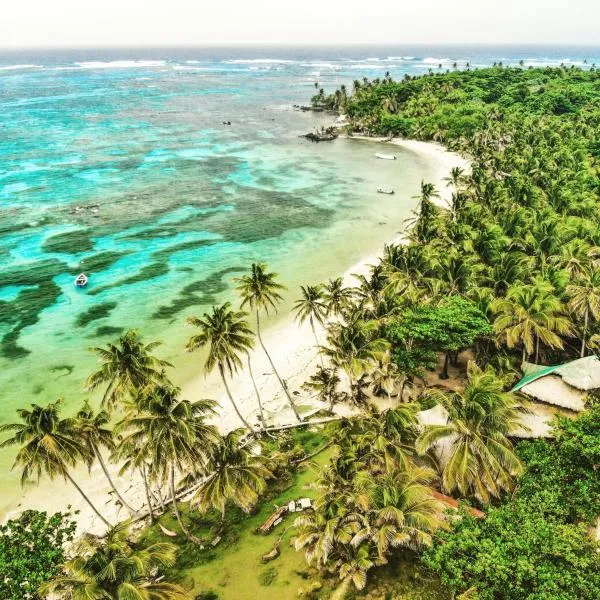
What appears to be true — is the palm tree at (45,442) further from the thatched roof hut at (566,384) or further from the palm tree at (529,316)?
the palm tree at (529,316)

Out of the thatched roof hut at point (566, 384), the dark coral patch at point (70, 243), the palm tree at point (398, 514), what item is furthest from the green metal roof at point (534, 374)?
the dark coral patch at point (70, 243)

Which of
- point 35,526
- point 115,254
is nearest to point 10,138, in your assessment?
point 115,254

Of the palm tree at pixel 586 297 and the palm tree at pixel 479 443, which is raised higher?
the palm tree at pixel 586 297

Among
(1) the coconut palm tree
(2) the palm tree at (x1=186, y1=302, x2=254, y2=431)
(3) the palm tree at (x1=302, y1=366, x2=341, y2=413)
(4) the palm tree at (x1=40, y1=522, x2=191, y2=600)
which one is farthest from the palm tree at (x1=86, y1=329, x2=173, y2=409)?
(3) the palm tree at (x1=302, y1=366, x2=341, y2=413)

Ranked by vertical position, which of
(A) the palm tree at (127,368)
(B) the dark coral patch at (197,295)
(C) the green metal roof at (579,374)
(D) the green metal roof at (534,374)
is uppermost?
(A) the palm tree at (127,368)

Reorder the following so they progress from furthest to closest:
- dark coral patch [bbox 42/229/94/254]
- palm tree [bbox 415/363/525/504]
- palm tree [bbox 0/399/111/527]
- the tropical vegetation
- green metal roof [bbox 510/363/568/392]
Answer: dark coral patch [bbox 42/229/94/254], green metal roof [bbox 510/363/568/392], palm tree [bbox 415/363/525/504], palm tree [bbox 0/399/111/527], the tropical vegetation

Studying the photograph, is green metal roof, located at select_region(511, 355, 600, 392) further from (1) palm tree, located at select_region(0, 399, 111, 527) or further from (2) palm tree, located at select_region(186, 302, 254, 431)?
(1) palm tree, located at select_region(0, 399, 111, 527)

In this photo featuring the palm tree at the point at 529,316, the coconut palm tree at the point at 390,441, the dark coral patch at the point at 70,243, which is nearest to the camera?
the coconut palm tree at the point at 390,441
